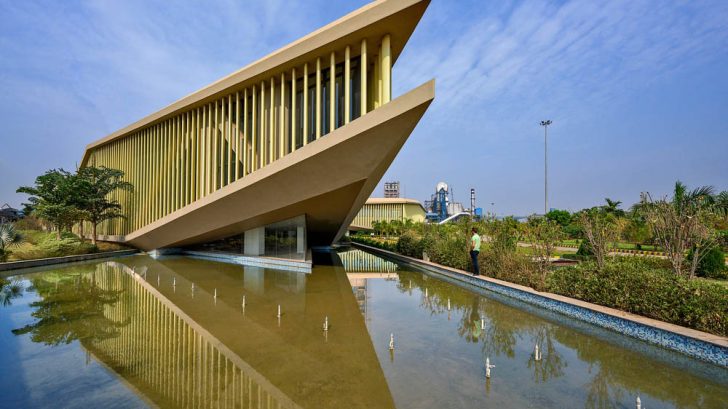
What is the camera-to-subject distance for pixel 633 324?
6.09 m

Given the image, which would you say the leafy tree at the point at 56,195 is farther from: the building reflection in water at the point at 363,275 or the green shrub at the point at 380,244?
the green shrub at the point at 380,244

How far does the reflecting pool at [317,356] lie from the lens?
388 cm

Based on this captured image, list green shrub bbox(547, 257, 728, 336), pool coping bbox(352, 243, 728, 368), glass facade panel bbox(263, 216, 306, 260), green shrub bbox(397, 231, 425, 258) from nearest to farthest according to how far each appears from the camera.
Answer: pool coping bbox(352, 243, 728, 368)
green shrub bbox(547, 257, 728, 336)
glass facade panel bbox(263, 216, 306, 260)
green shrub bbox(397, 231, 425, 258)

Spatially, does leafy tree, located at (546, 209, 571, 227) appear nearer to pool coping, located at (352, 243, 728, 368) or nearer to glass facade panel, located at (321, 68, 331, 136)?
pool coping, located at (352, 243, 728, 368)

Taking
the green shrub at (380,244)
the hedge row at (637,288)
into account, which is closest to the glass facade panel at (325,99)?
the hedge row at (637,288)

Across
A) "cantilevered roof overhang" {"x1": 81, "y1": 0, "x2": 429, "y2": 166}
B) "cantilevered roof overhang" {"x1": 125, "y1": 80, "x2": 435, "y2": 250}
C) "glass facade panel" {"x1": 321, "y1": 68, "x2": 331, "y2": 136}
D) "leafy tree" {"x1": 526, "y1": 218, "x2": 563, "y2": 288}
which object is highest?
"cantilevered roof overhang" {"x1": 81, "y1": 0, "x2": 429, "y2": 166}

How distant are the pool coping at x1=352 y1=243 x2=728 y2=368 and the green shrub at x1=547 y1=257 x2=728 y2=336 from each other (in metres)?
0.18

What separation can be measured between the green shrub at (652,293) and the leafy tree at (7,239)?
1928 centimetres

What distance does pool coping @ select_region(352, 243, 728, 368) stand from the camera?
5.00 metres

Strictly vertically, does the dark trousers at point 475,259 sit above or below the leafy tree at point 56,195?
below

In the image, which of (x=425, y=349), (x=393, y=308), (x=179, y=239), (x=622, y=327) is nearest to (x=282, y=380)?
(x=425, y=349)

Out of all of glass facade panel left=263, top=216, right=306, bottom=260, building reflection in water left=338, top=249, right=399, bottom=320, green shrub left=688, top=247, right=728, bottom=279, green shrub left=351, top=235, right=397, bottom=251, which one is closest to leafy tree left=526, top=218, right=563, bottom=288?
building reflection in water left=338, top=249, right=399, bottom=320

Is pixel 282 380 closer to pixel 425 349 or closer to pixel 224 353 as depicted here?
pixel 224 353

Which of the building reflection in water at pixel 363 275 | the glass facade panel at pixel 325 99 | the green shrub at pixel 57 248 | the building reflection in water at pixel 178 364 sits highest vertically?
the glass facade panel at pixel 325 99
